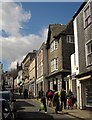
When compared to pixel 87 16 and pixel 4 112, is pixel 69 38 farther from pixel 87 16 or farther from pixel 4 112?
pixel 4 112

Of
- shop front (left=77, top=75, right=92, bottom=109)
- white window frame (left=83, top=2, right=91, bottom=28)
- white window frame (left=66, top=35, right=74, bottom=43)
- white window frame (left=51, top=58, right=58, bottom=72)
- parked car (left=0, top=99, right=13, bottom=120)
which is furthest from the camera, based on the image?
white window frame (left=51, top=58, right=58, bottom=72)

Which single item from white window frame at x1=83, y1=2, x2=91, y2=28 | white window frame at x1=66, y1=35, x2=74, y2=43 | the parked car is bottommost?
the parked car

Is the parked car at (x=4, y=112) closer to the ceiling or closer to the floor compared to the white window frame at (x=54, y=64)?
closer to the floor

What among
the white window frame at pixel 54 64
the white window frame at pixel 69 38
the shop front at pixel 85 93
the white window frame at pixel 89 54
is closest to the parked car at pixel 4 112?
the white window frame at pixel 89 54

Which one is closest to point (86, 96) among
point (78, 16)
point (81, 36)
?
point (81, 36)

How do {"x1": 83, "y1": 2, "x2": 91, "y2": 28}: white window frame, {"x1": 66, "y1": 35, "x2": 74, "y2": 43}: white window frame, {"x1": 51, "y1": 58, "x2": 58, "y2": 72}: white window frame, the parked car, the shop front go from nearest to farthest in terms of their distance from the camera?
the parked car
{"x1": 83, "y1": 2, "x2": 91, "y2": 28}: white window frame
the shop front
{"x1": 66, "y1": 35, "x2": 74, "y2": 43}: white window frame
{"x1": 51, "y1": 58, "x2": 58, "y2": 72}: white window frame

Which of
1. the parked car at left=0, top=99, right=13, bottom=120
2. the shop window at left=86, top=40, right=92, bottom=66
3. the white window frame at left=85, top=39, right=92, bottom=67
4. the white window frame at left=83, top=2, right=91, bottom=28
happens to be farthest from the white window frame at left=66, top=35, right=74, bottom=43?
the parked car at left=0, top=99, right=13, bottom=120

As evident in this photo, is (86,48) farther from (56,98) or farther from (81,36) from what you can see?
(56,98)

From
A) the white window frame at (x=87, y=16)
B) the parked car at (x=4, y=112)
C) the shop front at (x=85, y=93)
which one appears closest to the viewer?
the parked car at (x=4, y=112)

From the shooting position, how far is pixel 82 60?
27172 millimetres

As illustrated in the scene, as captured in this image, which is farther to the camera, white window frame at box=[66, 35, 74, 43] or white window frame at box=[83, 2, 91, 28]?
white window frame at box=[66, 35, 74, 43]

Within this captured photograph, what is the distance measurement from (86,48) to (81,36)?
202 cm

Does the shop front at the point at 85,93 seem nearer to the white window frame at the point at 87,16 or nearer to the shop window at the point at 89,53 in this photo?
the shop window at the point at 89,53

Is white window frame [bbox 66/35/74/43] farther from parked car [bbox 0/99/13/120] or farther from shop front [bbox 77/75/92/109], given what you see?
parked car [bbox 0/99/13/120]
